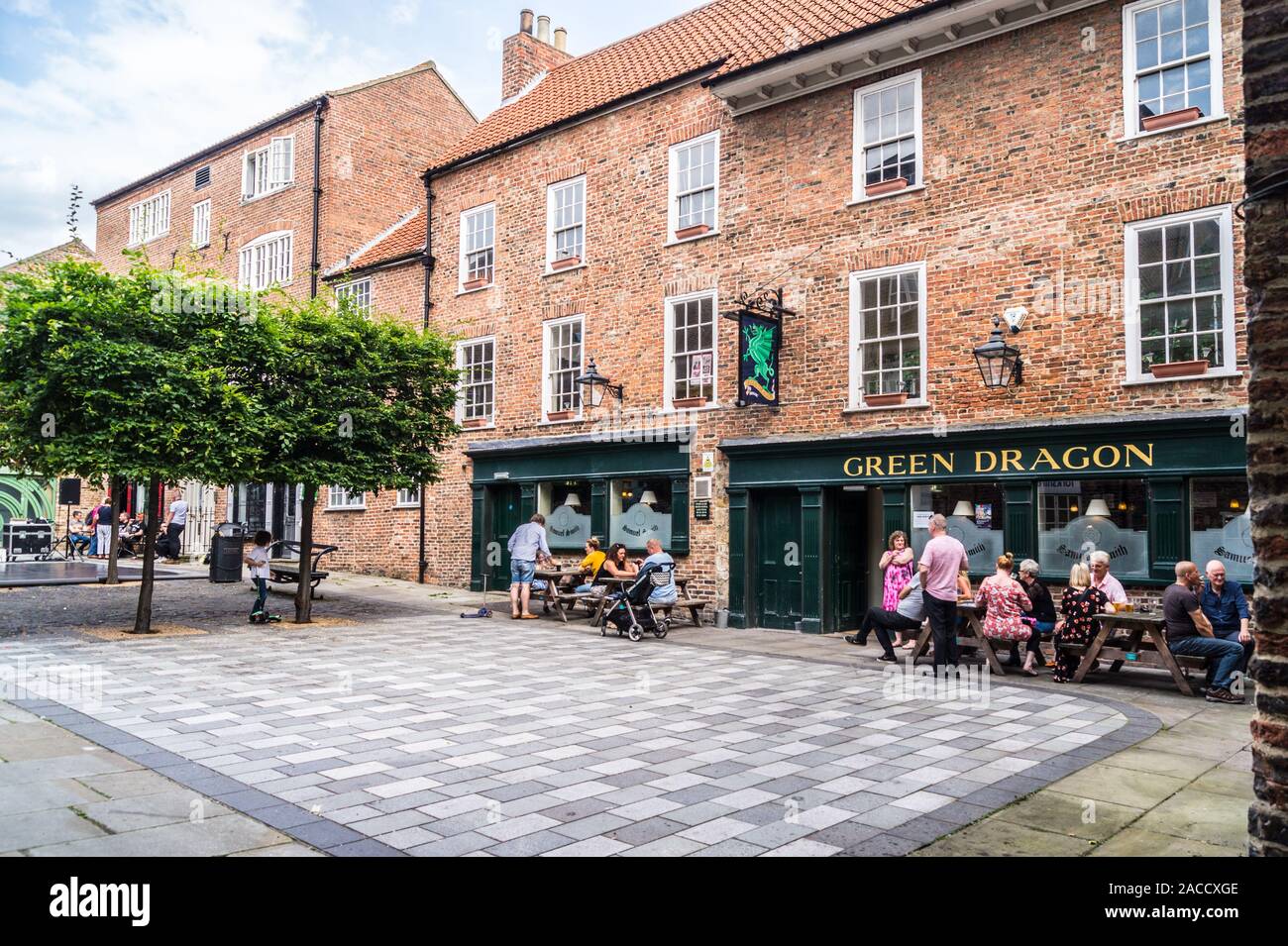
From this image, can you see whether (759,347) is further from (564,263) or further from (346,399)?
(346,399)

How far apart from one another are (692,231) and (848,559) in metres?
6.36

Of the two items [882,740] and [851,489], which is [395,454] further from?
[882,740]

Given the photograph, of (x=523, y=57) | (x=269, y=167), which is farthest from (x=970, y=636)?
(x=269, y=167)

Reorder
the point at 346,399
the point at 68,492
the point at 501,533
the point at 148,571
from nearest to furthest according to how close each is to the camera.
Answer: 1. the point at 148,571
2. the point at 346,399
3. the point at 501,533
4. the point at 68,492

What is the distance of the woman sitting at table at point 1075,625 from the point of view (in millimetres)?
10055

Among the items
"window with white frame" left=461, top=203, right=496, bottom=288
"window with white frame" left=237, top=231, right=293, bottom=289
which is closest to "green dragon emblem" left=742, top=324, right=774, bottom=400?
"window with white frame" left=461, top=203, right=496, bottom=288

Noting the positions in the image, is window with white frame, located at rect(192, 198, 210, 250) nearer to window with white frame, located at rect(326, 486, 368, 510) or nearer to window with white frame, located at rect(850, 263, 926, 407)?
window with white frame, located at rect(326, 486, 368, 510)

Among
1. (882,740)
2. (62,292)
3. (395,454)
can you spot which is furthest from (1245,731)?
(62,292)


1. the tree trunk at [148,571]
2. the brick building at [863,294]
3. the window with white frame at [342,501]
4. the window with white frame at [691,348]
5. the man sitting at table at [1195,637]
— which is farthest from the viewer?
the window with white frame at [342,501]

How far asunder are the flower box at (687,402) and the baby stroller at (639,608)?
3.36 meters

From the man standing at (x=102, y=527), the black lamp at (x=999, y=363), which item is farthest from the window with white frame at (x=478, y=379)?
the man standing at (x=102, y=527)

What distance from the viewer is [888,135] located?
A: 47.1 ft

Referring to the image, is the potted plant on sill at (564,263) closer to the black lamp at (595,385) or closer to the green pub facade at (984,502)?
the black lamp at (595,385)

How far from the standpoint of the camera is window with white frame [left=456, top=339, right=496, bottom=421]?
20.3 meters
